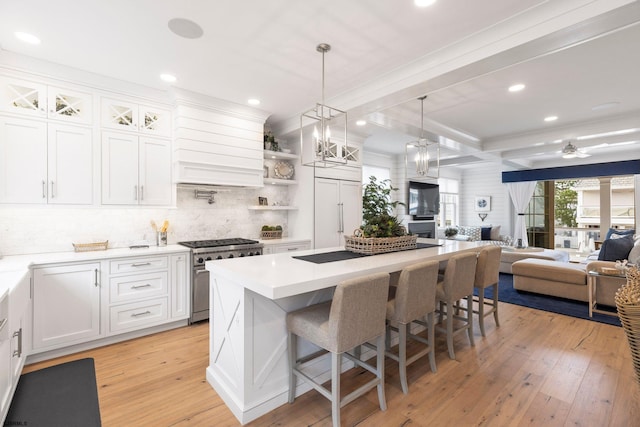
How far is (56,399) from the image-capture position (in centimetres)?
214

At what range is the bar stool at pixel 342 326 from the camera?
5.72 ft

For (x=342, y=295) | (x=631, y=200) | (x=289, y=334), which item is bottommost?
(x=289, y=334)

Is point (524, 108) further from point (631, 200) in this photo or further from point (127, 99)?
point (631, 200)

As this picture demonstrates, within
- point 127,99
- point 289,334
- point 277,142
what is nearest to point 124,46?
point 127,99

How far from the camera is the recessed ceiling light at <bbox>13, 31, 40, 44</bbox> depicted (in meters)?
2.45

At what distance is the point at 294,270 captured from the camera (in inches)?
80.2

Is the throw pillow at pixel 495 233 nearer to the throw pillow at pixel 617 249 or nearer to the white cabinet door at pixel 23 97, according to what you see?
the throw pillow at pixel 617 249

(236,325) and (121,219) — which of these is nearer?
(236,325)

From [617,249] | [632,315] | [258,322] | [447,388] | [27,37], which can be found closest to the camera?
[632,315]

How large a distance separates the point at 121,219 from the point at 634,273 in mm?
4267

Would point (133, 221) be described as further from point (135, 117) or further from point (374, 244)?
point (374, 244)

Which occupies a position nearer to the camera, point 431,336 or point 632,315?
point 632,315

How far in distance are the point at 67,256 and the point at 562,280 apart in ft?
20.3

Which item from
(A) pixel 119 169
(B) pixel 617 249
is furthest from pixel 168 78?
(B) pixel 617 249
